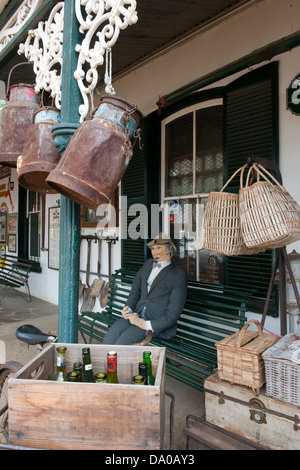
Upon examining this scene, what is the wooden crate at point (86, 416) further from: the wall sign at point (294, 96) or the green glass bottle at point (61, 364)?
the wall sign at point (294, 96)

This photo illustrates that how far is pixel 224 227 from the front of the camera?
1.93 meters

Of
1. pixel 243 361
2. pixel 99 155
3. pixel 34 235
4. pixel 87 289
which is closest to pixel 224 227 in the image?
pixel 243 361

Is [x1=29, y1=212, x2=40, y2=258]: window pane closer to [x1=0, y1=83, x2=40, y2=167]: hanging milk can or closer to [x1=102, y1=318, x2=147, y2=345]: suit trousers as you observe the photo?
[x1=102, y1=318, x2=147, y2=345]: suit trousers

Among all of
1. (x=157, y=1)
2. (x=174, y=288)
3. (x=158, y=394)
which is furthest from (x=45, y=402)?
(x=157, y=1)

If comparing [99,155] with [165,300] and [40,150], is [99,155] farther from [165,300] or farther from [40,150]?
[165,300]

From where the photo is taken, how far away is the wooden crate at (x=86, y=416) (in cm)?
109

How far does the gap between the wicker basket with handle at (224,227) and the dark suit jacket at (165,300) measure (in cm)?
103

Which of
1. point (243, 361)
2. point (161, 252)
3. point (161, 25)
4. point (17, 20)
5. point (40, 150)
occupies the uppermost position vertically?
point (161, 25)

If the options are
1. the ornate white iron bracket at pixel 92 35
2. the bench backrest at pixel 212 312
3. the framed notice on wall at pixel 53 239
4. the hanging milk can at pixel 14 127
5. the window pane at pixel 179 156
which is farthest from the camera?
the framed notice on wall at pixel 53 239

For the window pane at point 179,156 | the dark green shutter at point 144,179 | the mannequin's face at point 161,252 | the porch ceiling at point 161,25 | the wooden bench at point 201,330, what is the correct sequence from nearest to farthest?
the wooden bench at point 201,330 < the porch ceiling at point 161,25 < the mannequin's face at point 161,252 < the window pane at point 179,156 < the dark green shutter at point 144,179

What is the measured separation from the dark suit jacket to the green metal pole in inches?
48.5

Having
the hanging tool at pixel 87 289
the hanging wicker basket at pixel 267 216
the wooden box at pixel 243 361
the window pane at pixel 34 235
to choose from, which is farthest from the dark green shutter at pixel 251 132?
the window pane at pixel 34 235

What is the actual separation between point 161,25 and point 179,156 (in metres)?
1.41

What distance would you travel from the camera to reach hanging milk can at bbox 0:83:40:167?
2051 mm
